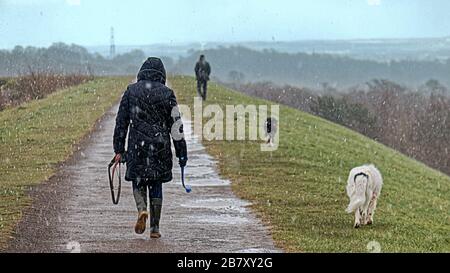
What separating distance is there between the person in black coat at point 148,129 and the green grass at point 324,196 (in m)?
1.71

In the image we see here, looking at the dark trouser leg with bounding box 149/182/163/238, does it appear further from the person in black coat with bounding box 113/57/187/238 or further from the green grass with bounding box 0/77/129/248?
the green grass with bounding box 0/77/129/248

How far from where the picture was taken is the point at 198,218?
11.9 m

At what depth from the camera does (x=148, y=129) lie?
9.62 metres

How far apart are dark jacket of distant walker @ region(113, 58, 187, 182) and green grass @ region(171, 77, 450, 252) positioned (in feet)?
5.93

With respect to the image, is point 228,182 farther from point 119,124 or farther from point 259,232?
point 119,124

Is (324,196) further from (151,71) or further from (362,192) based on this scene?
(151,71)

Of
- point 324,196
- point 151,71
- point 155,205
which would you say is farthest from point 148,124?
point 324,196

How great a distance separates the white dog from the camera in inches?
460

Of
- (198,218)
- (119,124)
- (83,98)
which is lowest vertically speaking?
(83,98)

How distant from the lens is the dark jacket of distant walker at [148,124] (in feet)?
31.6

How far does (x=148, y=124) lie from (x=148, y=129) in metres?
0.06

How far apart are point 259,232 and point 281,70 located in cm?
15095

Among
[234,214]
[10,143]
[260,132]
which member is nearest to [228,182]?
[234,214]

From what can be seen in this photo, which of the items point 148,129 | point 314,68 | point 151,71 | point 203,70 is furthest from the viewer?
point 314,68
